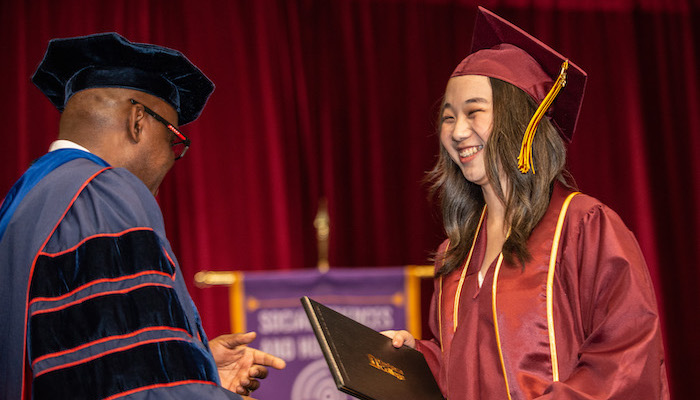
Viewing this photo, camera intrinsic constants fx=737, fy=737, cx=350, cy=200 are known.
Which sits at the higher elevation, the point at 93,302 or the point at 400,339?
the point at 93,302

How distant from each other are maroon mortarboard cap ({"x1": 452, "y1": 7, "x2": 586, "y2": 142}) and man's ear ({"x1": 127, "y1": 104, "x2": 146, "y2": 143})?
0.98 m

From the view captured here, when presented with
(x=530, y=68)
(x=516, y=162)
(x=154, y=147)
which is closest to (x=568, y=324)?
(x=516, y=162)

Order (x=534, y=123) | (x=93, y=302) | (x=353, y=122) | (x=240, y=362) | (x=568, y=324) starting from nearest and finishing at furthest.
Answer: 1. (x=93, y=302)
2. (x=568, y=324)
3. (x=534, y=123)
4. (x=240, y=362)
5. (x=353, y=122)

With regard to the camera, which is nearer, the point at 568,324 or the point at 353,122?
the point at 568,324

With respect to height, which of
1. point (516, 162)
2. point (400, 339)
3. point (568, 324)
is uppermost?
point (516, 162)

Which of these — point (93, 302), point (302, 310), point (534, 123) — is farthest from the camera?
point (302, 310)

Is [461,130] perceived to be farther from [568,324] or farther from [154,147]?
[154,147]

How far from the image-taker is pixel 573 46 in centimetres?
495

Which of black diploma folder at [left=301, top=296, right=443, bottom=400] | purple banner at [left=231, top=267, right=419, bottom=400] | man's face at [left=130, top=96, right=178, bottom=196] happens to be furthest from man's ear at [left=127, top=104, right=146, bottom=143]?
purple banner at [left=231, top=267, right=419, bottom=400]

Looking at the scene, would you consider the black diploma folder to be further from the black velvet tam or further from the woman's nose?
the black velvet tam

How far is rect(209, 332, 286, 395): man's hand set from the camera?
2.42m

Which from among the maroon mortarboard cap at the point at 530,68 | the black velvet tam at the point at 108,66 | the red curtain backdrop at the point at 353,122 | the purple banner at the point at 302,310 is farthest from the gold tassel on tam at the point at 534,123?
the red curtain backdrop at the point at 353,122

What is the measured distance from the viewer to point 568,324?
192cm

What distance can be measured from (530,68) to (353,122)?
2.35 meters
